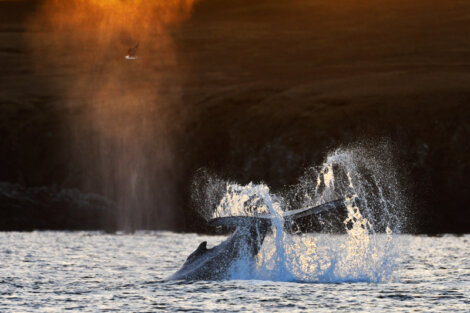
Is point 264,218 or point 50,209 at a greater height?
point 50,209

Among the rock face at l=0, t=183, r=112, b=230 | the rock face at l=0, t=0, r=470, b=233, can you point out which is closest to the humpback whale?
the rock face at l=0, t=0, r=470, b=233

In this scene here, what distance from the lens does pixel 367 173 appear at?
302ft

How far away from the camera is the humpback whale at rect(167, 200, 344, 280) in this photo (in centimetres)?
3381

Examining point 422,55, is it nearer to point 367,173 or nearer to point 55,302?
point 367,173

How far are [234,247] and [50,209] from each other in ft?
190

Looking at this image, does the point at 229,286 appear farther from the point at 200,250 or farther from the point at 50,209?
the point at 50,209

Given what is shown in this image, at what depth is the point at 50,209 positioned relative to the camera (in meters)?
91.1

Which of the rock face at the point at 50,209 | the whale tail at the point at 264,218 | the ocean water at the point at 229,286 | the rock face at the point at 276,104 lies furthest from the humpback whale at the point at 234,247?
the rock face at the point at 50,209

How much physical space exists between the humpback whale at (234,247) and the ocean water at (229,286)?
1.87ft

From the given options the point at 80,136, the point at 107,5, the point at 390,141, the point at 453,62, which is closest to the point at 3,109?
the point at 80,136

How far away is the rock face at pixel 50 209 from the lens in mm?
87438

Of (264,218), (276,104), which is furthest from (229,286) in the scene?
(276,104)

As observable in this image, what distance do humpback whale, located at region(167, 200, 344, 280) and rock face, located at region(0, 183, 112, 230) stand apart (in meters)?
49.4

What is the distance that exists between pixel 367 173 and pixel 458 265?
4589 cm
